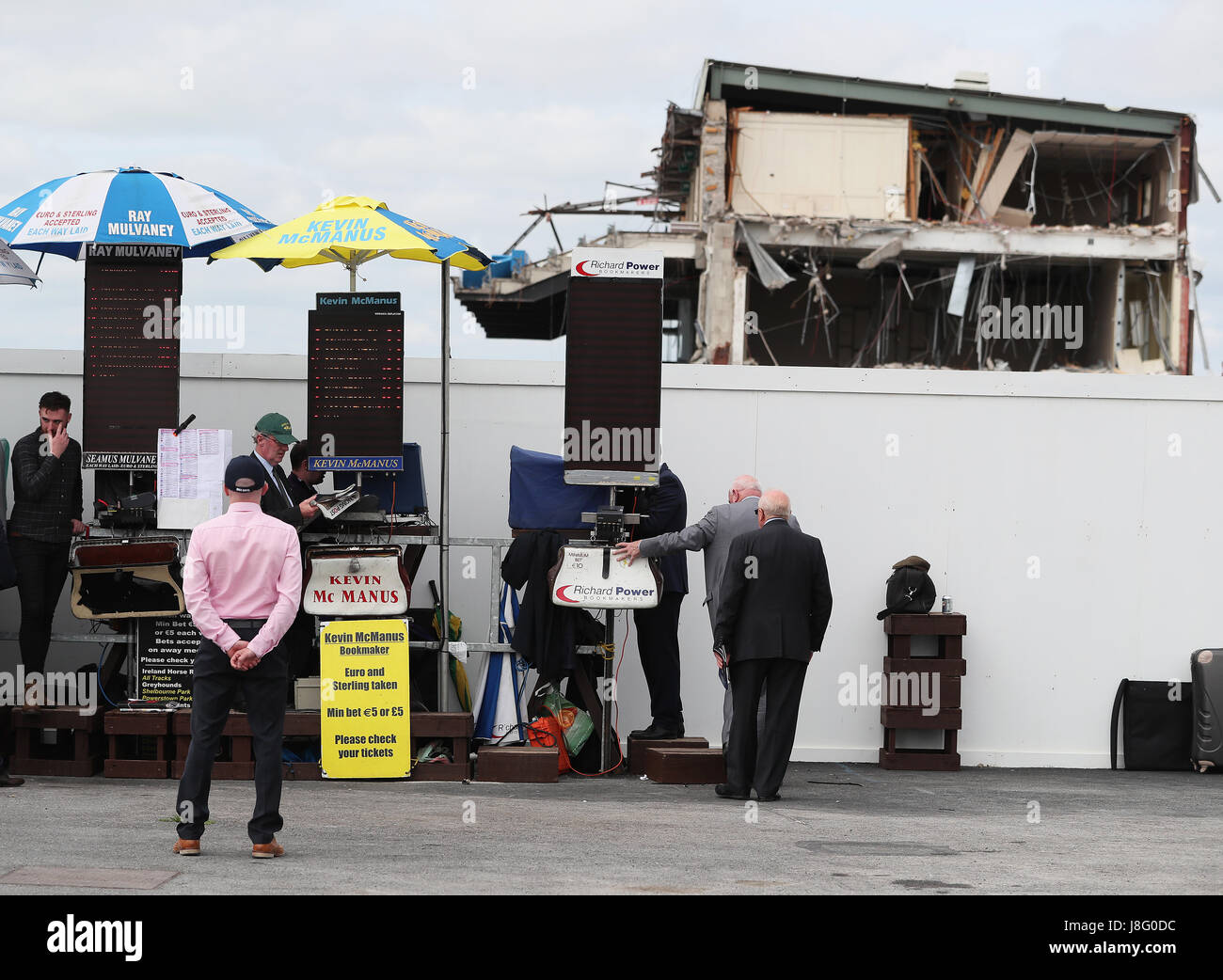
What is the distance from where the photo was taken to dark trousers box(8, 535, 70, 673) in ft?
29.7

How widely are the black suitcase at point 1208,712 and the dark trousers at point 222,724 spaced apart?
7.29 meters

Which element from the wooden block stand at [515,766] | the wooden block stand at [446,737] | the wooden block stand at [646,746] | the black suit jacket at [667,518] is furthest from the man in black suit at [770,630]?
the wooden block stand at [446,737]

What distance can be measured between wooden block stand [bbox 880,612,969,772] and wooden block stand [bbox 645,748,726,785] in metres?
1.84

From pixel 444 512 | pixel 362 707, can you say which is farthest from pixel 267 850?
pixel 444 512

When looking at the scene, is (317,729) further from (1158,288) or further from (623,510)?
(1158,288)

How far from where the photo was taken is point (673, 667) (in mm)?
9812

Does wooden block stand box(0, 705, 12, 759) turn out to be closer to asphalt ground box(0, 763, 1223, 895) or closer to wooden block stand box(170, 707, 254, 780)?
asphalt ground box(0, 763, 1223, 895)

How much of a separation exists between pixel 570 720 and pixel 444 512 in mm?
1617

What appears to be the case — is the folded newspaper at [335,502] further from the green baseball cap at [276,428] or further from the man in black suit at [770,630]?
the man in black suit at [770,630]

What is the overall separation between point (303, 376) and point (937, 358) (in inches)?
985

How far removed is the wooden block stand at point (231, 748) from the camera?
350 inches

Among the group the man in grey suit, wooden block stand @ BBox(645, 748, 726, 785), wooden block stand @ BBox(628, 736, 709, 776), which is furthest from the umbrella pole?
wooden block stand @ BBox(645, 748, 726, 785)

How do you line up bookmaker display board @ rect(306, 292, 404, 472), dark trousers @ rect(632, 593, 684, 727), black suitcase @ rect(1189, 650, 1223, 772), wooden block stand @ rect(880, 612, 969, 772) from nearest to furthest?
bookmaker display board @ rect(306, 292, 404, 472), dark trousers @ rect(632, 593, 684, 727), wooden block stand @ rect(880, 612, 969, 772), black suitcase @ rect(1189, 650, 1223, 772)
